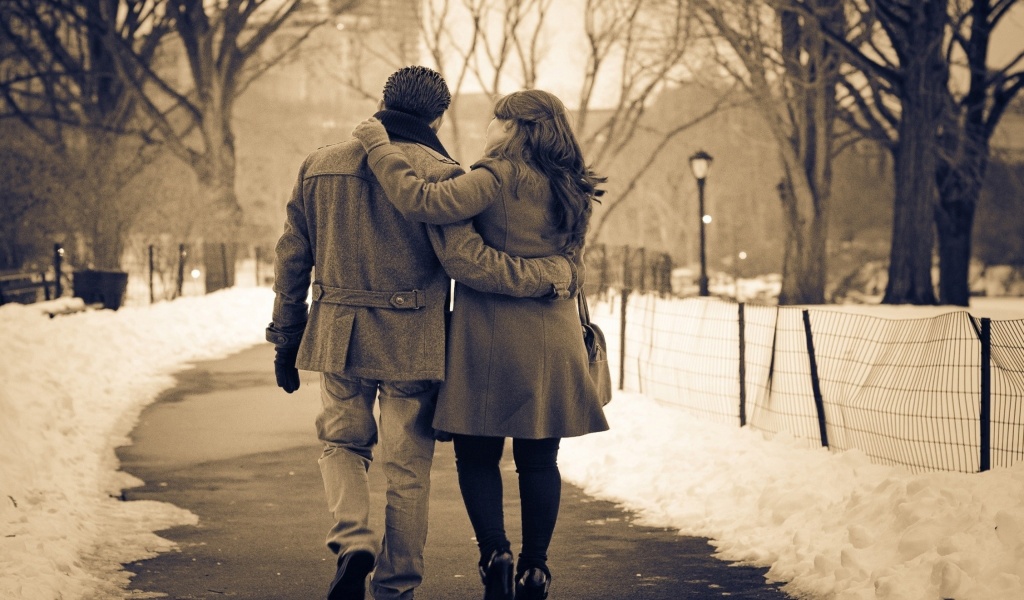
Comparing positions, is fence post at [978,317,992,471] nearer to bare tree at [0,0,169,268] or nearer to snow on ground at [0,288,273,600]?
snow on ground at [0,288,273,600]

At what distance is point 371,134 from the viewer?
451 cm

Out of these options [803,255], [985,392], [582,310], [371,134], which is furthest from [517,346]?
[803,255]

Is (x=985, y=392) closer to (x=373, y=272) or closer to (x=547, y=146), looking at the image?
(x=547, y=146)

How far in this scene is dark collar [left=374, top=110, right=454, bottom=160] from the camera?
4598 mm

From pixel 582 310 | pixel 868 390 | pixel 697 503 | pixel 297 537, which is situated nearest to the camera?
pixel 582 310

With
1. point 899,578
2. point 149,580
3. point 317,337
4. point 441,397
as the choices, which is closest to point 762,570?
point 899,578

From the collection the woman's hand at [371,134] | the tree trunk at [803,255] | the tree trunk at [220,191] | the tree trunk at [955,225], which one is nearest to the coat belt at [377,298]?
the woman's hand at [371,134]

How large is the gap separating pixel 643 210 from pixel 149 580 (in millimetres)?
73069

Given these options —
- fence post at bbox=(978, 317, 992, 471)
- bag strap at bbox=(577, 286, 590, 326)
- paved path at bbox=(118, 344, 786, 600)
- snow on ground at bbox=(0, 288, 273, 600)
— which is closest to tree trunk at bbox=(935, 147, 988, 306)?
snow on ground at bbox=(0, 288, 273, 600)

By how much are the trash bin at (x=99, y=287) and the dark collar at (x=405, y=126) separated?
17299 mm

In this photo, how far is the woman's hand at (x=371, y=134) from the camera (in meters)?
4.48

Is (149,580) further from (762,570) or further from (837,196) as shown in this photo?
(837,196)

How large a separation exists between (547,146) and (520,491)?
1.27m

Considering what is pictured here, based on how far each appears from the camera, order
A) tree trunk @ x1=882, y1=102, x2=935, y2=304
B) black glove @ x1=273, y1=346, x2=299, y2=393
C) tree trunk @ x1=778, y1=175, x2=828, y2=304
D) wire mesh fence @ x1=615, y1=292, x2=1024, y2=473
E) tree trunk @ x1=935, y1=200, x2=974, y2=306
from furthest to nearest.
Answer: tree trunk @ x1=935, y1=200, x2=974, y2=306, tree trunk @ x1=778, y1=175, x2=828, y2=304, tree trunk @ x1=882, y1=102, x2=935, y2=304, wire mesh fence @ x1=615, y1=292, x2=1024, y2=473, black glove @ x1=273, y1=346, x2=299, y2=393
